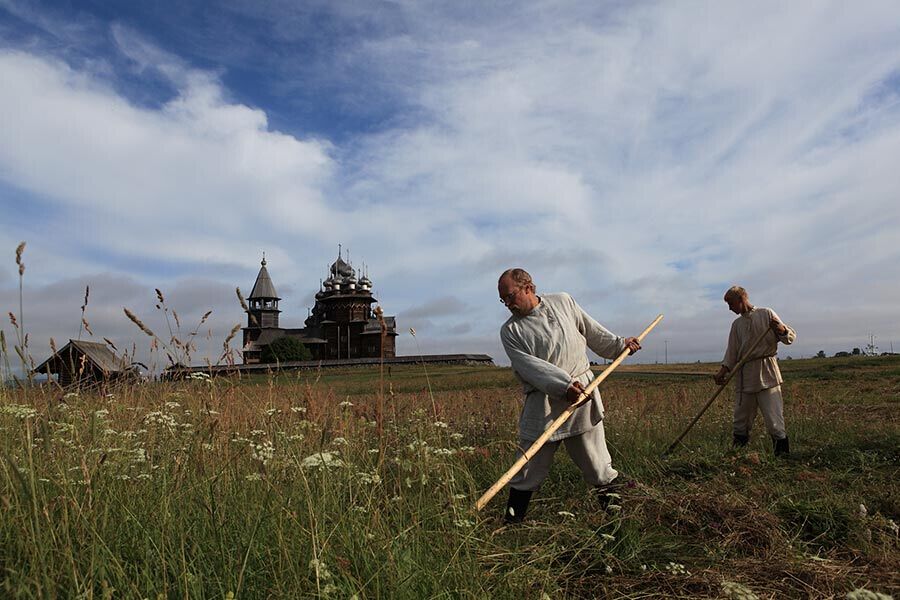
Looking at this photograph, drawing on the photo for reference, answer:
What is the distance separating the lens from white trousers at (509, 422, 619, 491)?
14.5ft

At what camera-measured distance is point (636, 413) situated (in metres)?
9.21

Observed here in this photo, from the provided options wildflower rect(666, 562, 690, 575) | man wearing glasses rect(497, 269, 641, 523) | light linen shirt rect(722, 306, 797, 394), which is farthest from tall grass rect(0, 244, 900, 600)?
light linen shirt rect(722, 306, 797, 394)

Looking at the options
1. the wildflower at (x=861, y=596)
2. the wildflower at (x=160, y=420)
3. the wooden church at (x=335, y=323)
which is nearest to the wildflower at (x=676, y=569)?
the wildflower at (x=861, y=596)

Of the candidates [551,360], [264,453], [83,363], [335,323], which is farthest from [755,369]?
[335,323]

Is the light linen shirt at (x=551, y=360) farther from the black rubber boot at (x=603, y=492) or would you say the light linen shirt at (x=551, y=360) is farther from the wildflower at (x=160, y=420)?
the wildflower at (x=160, y=420)

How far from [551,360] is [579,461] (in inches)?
31.0

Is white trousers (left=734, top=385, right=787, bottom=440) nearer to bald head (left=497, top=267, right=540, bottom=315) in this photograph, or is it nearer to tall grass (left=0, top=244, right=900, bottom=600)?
tall grass (left=0, top=244, right=900, bottom=600)

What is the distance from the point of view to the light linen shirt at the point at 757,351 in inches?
269

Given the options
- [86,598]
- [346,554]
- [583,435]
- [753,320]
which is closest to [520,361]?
[583,435]

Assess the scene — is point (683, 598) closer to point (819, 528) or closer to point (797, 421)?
point (819, 528)

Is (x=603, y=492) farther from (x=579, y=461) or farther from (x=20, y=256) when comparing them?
(x=20, y=256)

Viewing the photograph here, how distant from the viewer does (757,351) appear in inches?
271

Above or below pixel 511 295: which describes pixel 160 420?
below

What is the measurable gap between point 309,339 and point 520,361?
89.7m
